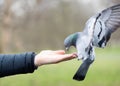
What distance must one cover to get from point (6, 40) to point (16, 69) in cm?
50

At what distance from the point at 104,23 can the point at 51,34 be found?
368 mm

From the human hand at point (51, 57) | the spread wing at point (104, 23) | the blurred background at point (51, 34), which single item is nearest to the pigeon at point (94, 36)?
the spread wing at point (104, 23)

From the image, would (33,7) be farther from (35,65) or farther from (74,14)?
(35,65)

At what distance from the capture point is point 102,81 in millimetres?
1332

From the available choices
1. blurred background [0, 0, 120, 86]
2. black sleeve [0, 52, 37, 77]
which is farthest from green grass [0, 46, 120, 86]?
black sleeve [0, 52, 37, 77]

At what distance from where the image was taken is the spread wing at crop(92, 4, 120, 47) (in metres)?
1.02

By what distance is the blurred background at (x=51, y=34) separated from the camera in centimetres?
133

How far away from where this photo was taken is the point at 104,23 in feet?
3.36

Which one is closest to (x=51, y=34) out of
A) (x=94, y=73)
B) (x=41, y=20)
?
(x=41, y=20)

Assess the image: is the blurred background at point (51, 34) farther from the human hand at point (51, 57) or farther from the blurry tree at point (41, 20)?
the human hand at point (51, 57)

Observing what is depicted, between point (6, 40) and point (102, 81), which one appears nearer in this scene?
point (102, 81)

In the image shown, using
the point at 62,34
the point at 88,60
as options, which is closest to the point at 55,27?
the point at 62,34

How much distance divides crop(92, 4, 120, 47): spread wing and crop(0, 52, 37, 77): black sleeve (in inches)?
6.8

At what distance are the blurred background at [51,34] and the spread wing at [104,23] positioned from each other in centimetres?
25
